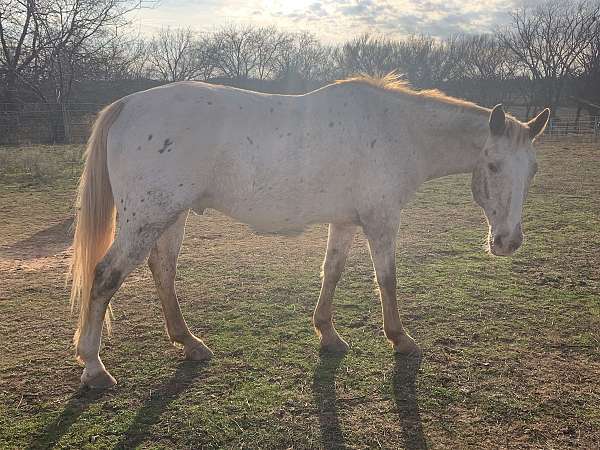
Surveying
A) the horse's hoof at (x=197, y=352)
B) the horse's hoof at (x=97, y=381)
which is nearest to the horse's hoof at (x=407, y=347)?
the horse's hoof at (x=197, y=352)

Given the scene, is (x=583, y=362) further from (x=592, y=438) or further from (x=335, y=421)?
(x=335, y=421)

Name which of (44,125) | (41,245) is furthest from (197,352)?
(44,125)

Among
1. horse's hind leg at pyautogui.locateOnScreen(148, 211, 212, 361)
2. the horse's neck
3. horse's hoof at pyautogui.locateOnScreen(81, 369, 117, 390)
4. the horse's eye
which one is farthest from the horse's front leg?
horse's hoof at pyautogui.locateOnScreen(81, 369, 117, 390)

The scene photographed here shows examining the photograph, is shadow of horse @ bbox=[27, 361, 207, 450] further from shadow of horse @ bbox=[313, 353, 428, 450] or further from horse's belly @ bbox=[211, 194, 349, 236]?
horse's belly @ bbox=[211, 194, 349, 236]

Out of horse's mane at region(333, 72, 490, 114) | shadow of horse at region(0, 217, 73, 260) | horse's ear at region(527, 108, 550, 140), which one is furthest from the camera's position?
shadow of horse at region(0, 217, 73, 260)

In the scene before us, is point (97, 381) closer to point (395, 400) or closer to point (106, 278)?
point (106, 278)

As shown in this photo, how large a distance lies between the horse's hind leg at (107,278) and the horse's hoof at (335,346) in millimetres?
1592

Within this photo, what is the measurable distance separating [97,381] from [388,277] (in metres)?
2.27

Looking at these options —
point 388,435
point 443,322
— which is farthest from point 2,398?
point 443,322

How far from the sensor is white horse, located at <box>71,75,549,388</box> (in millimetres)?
3016

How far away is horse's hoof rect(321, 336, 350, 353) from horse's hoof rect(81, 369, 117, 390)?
1.60 m

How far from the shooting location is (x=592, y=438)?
252 cm

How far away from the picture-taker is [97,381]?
3.03m

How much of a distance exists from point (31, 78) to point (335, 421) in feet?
84.8
